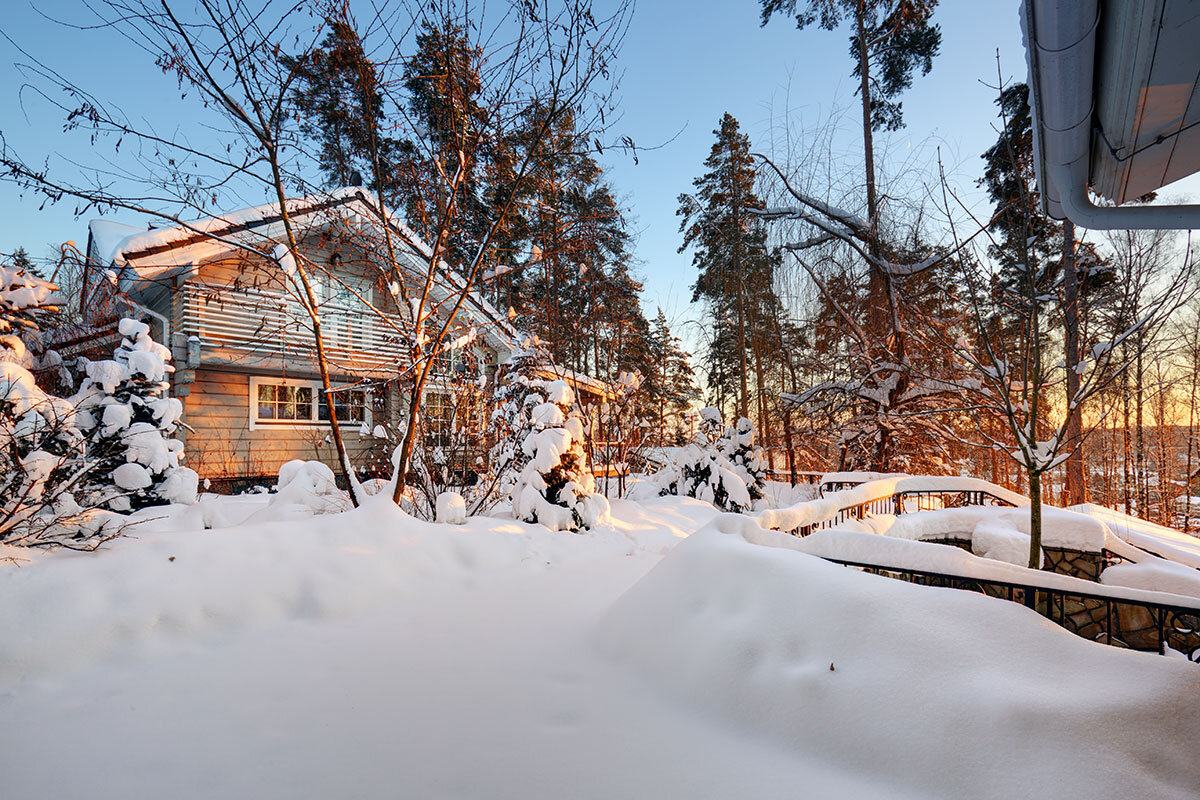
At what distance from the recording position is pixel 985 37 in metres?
3.71

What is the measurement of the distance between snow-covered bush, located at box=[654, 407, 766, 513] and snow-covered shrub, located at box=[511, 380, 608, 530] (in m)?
3.52

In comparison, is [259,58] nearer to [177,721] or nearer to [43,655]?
[43,655]

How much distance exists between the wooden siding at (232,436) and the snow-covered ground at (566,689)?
21.6 feet

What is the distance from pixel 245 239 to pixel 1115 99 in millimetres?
7155

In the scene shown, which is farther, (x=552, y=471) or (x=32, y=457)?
(x=552, y=471)

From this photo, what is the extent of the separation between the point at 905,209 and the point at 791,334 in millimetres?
3210

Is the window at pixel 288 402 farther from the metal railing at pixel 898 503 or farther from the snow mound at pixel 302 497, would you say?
the metal railing at pixel 898 503

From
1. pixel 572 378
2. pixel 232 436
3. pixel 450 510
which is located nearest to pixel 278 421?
pixel 232 436

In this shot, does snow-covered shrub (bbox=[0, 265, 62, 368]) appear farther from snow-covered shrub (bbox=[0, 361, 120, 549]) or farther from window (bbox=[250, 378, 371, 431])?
window (bbox=[250, 378, 371, 431])

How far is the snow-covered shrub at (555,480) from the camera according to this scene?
221 inches

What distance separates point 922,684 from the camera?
1740 millimetres

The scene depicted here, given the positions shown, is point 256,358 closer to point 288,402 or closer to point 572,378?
point 288,402

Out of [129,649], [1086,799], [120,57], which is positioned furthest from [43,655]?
[1086,799]

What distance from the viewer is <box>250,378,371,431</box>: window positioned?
10375 millimetres
